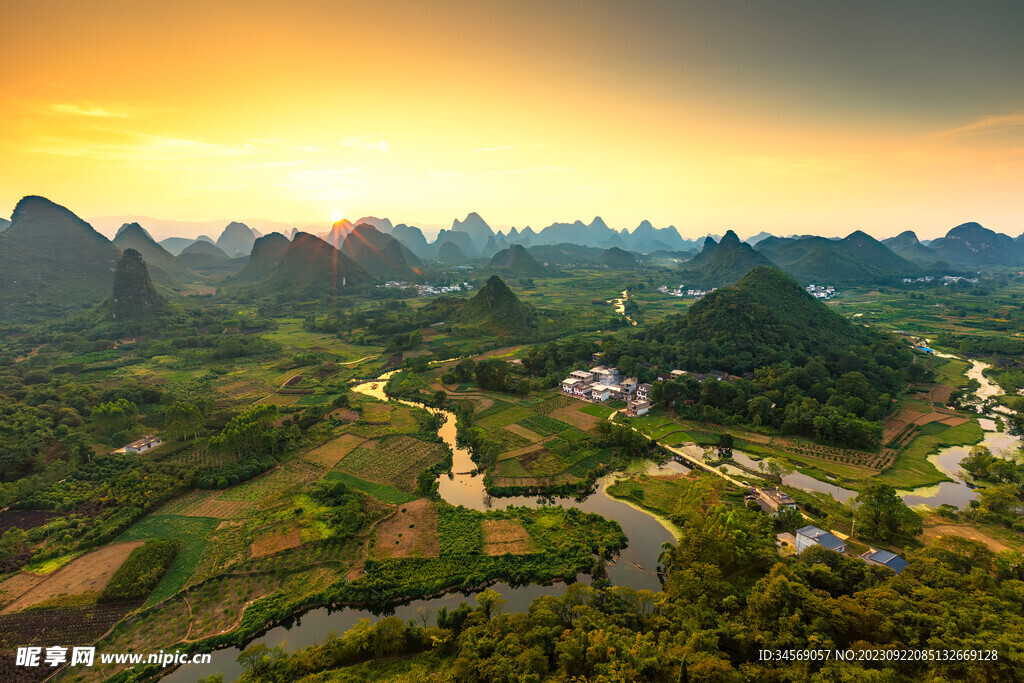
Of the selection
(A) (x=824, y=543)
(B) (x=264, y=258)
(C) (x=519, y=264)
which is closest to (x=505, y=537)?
(A) (x=824, y=543)

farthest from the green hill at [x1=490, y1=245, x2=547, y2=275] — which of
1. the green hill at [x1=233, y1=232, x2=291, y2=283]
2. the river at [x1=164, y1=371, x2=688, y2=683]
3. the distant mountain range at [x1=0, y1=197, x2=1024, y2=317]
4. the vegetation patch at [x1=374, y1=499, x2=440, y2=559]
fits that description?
the vegetation patch at [x1=374, y1=499, x2=440, y2=559]

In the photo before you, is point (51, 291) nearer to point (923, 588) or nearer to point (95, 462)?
point (95, 462)

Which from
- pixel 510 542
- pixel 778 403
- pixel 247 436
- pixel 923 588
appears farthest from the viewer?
pixel 778 403

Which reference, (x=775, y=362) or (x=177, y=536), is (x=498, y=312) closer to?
(x=775, y=362)

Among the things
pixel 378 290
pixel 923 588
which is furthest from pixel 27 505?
pixel 378 290

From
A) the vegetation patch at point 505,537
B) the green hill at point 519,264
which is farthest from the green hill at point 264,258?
the vegetation patch at point 505,537

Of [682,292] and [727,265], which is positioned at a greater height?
[727,265]

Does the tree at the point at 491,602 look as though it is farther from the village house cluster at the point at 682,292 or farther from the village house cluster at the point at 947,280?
the village house cluster at the point at 947,280
